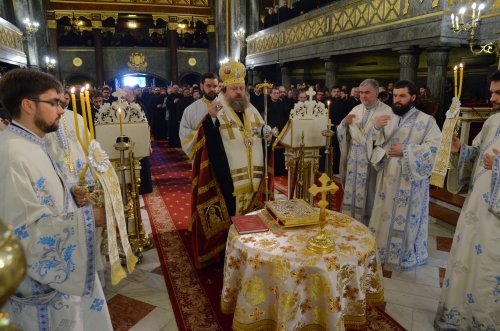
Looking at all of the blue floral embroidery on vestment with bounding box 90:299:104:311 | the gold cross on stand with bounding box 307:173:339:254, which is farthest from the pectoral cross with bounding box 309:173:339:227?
the blue floral embroidery on vestment with bounding box 90:299:104:311

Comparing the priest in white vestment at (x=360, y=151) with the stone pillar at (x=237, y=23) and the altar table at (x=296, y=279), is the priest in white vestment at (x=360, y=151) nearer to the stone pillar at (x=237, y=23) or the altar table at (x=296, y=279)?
the altar table at (x=296, y=279)

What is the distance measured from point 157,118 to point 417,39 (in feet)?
30.7

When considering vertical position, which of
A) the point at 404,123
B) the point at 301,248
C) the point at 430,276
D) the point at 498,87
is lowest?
the point at 430,276

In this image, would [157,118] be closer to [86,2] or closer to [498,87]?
[86,2]

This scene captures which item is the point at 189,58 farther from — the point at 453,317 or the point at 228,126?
the point at 453,317

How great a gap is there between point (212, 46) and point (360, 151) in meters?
18.6

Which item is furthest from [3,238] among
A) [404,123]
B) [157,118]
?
[157,118]

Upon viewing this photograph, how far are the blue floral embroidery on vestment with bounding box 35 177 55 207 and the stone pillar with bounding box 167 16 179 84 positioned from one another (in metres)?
19.7

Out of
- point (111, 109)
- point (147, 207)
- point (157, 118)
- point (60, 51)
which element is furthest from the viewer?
point (60, 51)

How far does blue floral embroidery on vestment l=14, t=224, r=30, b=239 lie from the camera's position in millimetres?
1407

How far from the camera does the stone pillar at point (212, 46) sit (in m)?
21.1

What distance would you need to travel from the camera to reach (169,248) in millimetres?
4133

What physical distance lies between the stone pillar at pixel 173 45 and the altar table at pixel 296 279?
1920cm

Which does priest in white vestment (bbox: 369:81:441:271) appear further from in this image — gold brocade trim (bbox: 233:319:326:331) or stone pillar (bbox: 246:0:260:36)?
stone pillar (bbox: 246:0:260:36)
